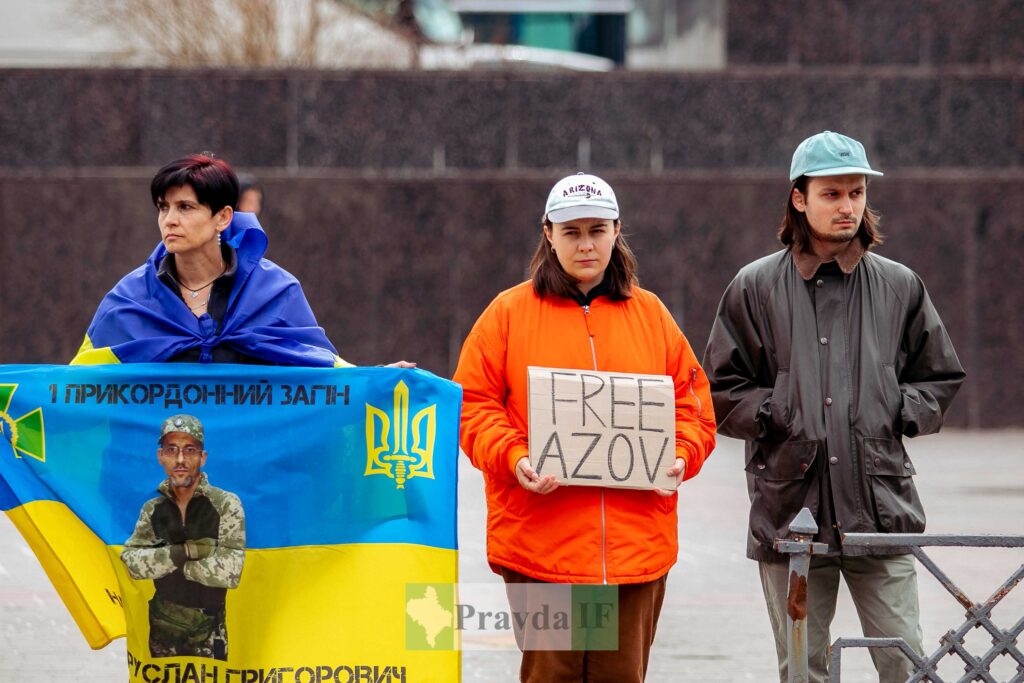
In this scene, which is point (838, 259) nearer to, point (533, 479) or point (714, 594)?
point (533, 479)

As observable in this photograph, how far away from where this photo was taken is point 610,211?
4.74 meters

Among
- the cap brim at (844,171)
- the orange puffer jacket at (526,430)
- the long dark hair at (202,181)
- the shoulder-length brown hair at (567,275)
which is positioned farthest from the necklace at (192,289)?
the cap brim at (844,171)

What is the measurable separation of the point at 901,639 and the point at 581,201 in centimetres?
161

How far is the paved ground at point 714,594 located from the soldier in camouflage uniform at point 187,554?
1894 mm

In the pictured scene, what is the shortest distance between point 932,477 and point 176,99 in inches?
290

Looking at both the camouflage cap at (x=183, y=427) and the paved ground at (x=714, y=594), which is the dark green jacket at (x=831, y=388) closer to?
the camouflage cap at (x=183, y=427)

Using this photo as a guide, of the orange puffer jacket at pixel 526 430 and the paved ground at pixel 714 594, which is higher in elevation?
the orange puffer jacket at pixel 526 430

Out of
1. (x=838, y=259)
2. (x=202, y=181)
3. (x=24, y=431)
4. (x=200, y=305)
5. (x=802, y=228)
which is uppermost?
(x=202, y=181)

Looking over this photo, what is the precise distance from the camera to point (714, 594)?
8.15m

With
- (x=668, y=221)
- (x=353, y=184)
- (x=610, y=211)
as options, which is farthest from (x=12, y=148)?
(x=610, y=211)

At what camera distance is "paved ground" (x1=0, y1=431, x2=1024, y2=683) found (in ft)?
22.0

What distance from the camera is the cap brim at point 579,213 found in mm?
4707

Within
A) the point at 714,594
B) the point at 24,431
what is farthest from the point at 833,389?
the point at 714,594

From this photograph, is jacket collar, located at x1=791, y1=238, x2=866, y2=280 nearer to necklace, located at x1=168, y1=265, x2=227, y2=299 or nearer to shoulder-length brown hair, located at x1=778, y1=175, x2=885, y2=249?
shoulder-length brown hair, located at x1=778, y1=175, x2=885, y2=249
